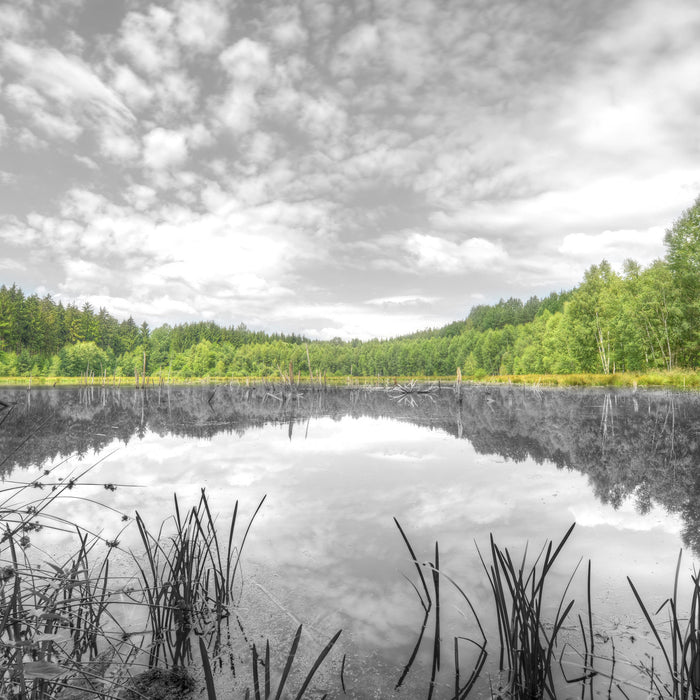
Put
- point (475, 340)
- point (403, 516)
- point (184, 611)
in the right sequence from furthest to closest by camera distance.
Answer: point (475, 340), point (403, 516), point (184, 611)

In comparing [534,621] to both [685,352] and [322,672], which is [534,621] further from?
[685,352]

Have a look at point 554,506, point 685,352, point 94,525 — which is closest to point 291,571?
point 94,525

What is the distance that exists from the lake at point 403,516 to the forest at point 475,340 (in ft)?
93.9

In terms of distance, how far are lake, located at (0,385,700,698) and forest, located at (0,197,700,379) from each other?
93.9ft

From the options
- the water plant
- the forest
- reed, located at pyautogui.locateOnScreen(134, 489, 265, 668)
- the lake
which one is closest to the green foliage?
the forest

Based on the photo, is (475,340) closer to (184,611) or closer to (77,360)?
(77,360)

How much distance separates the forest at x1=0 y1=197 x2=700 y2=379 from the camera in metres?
35.9

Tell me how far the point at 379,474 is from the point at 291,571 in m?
4.47

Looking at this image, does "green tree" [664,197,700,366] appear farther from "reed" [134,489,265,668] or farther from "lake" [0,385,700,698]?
"reed" [134,489,265,668]

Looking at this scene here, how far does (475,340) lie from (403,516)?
4163 inches

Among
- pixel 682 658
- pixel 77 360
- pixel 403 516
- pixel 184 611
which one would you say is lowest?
pixel 403 516

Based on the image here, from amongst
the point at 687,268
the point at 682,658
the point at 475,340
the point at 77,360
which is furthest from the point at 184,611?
the point at 475,340

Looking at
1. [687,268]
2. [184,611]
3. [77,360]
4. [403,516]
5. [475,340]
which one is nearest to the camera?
[184,611]

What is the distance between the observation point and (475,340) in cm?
10662
